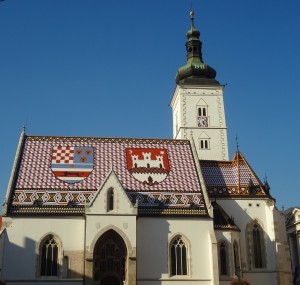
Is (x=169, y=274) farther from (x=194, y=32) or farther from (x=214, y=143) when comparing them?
(x=194, y=32)

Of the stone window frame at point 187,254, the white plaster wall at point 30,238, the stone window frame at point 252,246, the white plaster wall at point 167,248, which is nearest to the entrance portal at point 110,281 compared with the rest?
the white plaster wall at point 167,248

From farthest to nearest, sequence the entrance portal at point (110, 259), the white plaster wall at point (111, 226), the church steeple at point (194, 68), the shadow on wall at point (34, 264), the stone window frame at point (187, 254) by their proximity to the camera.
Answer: the church steeple at point (194, 68) → the stone window frame at point (187, 254) → the entrance portal at point (110, 259) → the white plaster wall at point (111, 226) → the shadow on wall at point (34, 264)

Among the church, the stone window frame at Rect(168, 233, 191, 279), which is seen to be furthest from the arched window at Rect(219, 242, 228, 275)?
the stone window frame at Rect(168, 233, 191, 279)

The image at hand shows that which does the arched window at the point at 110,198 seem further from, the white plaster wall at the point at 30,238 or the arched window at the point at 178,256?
the arched window at the point at 178,256

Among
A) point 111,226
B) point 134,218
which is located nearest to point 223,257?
point 134,218

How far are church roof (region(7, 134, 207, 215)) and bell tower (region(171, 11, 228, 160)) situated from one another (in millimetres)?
12927

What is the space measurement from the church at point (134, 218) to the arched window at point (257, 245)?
8 cm

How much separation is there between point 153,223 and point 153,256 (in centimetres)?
239

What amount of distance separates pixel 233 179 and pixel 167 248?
35.8 feet

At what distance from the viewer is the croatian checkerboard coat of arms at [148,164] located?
126 feet

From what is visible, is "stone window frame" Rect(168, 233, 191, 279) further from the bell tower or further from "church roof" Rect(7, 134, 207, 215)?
the bell tower

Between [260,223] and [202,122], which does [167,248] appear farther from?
[202,122]

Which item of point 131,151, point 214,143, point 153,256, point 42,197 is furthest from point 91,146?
point 214,143

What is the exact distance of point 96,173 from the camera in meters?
38.1
